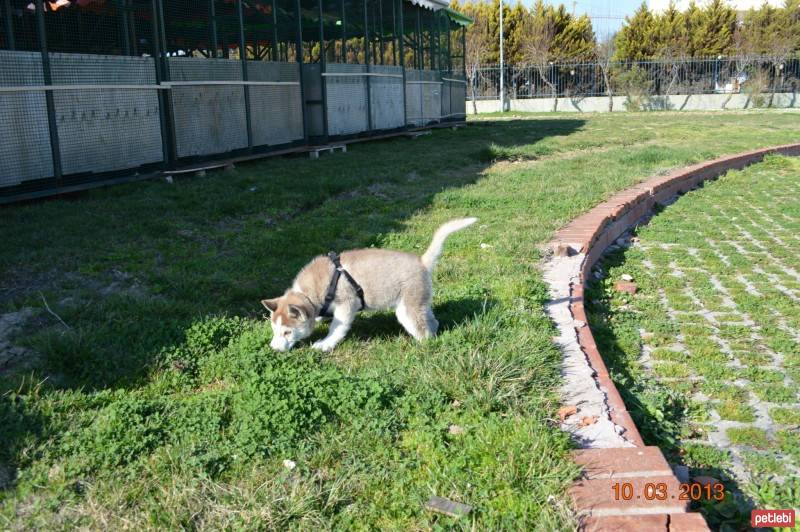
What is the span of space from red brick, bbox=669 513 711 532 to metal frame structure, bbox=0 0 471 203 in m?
8.28

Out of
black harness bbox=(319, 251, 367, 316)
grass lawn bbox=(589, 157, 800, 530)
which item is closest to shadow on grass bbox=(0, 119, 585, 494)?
black harness bbox=(319, 251, 367, 316)

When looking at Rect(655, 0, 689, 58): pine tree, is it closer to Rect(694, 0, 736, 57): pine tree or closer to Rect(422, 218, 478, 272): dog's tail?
Rect(694, 0, 736, 57): pine tree

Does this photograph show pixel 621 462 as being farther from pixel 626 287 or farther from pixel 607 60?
pixel 607 60

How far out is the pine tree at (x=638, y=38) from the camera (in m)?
43.2

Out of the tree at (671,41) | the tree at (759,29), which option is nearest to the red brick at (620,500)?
the tree at (671,41)

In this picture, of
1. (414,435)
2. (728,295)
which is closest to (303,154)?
(728,295)

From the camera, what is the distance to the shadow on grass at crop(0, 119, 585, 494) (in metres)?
4.15

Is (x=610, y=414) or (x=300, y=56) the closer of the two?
(x=610, y=414)

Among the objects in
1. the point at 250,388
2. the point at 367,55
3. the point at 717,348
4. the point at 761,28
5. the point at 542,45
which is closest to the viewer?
the point at 250,388

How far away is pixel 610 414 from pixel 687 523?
33.3 inches

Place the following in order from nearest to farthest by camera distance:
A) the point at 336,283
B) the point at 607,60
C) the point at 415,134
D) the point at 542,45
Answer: the point at 336,283
the point at 415,134
the point at 607,60
the point at 542,45

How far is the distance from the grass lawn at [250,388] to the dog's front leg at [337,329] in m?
0.07

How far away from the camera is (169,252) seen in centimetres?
654

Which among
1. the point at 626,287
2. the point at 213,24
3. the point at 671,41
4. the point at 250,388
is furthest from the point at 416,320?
the point at 671,41
